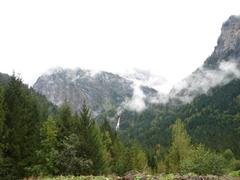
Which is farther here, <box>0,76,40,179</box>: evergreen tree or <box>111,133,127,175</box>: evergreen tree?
<box>111,133,127,175</box>: evergreen tree

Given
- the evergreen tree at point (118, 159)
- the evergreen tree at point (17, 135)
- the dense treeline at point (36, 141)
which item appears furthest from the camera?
the evergreen tree at point (118, 159)

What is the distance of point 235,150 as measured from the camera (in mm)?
135625

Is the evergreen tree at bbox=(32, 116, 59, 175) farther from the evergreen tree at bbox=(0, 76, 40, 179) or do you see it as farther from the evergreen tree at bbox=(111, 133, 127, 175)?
the evergreen tree at bbox=(111, 133, 127, 175)

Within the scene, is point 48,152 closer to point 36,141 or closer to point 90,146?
point 36,141

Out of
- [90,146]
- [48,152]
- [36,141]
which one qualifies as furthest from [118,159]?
[36,141]

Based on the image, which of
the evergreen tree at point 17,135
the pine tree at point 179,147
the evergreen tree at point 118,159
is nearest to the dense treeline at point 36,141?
the evergreen tree at point 17,135

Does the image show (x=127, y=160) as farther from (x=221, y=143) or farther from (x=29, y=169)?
(x=221, y=143)

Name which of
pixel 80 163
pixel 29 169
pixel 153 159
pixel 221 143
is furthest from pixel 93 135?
pixel 221 143

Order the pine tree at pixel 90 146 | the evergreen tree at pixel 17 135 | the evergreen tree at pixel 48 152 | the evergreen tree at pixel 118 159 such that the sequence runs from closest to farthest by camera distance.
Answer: the evergreen tree at pixel 17 135
the evergreen tree at pixel 48 152
the pine tree at pixel 90 146
the evergreen tree at pixel 118 159

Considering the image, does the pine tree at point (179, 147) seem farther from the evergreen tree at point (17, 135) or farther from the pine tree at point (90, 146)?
the evergreen tree at point (17, 135)

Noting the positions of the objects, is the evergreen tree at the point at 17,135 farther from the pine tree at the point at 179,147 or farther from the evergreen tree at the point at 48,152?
the pine tree at the point at 179,147

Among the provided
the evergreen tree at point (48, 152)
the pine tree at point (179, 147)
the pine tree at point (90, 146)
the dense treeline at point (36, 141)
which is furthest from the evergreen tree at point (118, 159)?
the evergreen tree at point (48, 152)

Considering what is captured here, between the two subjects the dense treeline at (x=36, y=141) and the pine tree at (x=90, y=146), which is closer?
the dense treeline at (x=36, y=141)

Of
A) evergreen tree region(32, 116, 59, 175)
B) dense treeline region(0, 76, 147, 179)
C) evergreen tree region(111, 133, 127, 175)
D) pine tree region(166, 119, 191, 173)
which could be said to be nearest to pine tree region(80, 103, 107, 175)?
dense treeline region(0, 76, 147, 179)
